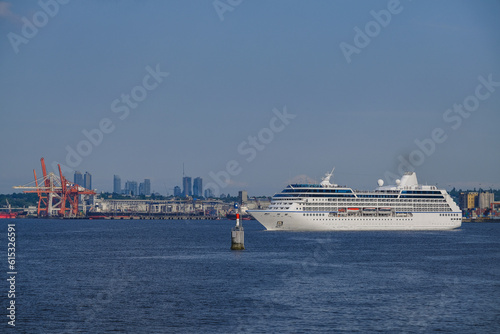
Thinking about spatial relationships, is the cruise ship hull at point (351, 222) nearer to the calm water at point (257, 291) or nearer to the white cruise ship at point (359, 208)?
the white cruise ship at point (359, 208)

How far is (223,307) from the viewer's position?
34719 mm

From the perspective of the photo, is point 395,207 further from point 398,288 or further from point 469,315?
point 469,315

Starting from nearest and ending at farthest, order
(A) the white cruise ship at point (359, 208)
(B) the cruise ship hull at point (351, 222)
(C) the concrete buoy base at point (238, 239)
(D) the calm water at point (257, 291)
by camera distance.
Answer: (D) the calm water at point (257, 291) → (C) the concrete buoy base at point (238, 239) → (B) the cruise ship hull at point (351, 222) → (A) the white cruise ship at point (359, 208)

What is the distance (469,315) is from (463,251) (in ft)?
123

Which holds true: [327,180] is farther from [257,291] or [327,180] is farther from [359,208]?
[257,291]

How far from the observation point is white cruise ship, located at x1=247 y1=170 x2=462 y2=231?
97062 mm

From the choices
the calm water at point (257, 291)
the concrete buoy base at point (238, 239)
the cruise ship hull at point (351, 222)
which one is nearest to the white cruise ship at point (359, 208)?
the cruise ship hull at point (351, 222)

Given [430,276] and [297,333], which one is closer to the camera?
[297,333]

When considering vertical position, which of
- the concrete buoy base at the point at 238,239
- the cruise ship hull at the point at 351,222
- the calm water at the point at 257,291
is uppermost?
the cruise ship hull at the point at 351,222

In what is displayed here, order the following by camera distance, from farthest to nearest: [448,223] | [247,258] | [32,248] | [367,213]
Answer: [448,223]
[367,213]
[32,248]
[247,258]

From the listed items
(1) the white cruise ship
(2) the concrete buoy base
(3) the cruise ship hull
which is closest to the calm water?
(2) the concrete buoy base

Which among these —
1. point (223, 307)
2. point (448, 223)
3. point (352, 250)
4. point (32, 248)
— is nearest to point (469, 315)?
point (223, 307)

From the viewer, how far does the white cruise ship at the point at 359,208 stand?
97.1m

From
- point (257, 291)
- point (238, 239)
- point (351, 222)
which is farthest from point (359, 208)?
point (257, 291)
